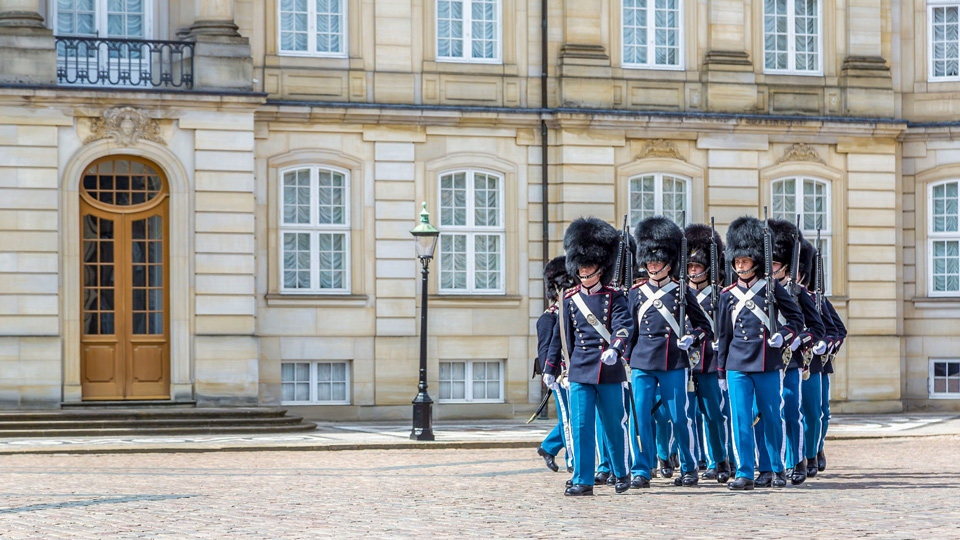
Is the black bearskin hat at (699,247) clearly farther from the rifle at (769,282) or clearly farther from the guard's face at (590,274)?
the guard's face at (590,274)

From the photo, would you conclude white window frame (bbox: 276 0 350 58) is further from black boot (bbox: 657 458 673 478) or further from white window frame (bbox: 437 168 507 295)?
black boot (bbox: 657 458 673 478)

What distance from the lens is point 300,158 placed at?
23859mm

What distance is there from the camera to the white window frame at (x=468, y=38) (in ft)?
80.2

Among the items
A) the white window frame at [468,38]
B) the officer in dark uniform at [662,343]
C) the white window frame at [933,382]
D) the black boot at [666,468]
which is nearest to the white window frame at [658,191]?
the white window frame at [468,38]

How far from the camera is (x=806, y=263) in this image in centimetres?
1498

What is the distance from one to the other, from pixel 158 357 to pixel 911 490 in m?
12.4

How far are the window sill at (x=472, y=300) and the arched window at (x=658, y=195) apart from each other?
7.32 ft

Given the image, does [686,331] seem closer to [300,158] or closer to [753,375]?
[753,375]

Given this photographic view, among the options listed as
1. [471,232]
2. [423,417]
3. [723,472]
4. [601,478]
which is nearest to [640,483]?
[601,478]

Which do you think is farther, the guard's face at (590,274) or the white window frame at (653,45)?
the white window frame at (653,45)

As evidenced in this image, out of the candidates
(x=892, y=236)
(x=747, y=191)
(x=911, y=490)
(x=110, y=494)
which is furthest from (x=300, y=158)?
(x=911, y=490)

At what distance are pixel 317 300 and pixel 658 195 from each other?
17.6 ft

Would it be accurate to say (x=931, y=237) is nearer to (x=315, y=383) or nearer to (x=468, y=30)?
(x=468, y=30)

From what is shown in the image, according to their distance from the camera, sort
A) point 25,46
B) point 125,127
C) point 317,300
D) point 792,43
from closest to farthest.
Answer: point 25,46 < point 125,127 < point 317,300 < point 792,43
